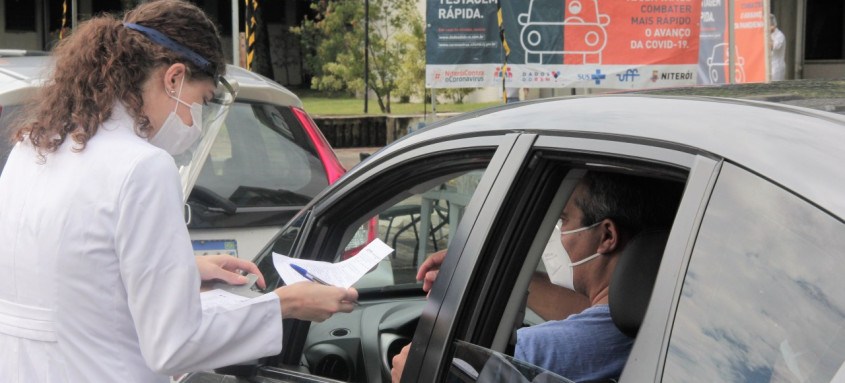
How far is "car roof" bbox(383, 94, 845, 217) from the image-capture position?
1.50m

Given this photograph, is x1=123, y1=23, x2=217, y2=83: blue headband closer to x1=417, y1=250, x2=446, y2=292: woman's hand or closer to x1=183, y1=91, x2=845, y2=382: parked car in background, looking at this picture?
x1=183, y1=91, x2=845, y2=382: parked car in background

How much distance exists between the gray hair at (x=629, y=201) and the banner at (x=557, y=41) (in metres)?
6.72

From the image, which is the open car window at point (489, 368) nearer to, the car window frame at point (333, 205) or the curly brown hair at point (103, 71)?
the car window frame at point (333, 205)

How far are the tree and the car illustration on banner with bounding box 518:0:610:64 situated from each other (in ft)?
27.3

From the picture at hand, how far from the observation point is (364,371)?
3084 mm

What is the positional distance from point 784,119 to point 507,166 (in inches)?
22.7

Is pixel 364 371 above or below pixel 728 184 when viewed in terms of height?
below

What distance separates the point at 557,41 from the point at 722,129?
768 cm

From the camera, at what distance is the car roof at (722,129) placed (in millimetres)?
1496

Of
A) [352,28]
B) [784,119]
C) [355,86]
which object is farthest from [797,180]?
[352,28]

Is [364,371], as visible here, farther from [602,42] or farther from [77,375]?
[602,42]

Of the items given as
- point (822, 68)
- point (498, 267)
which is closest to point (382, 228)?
point (498, 267)

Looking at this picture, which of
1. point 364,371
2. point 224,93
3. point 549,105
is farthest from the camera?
point 224,93

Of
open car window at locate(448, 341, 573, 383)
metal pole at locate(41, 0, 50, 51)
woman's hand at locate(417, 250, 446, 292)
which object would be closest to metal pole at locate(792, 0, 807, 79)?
woman's hand at locate(417, 250, 446, 292)
